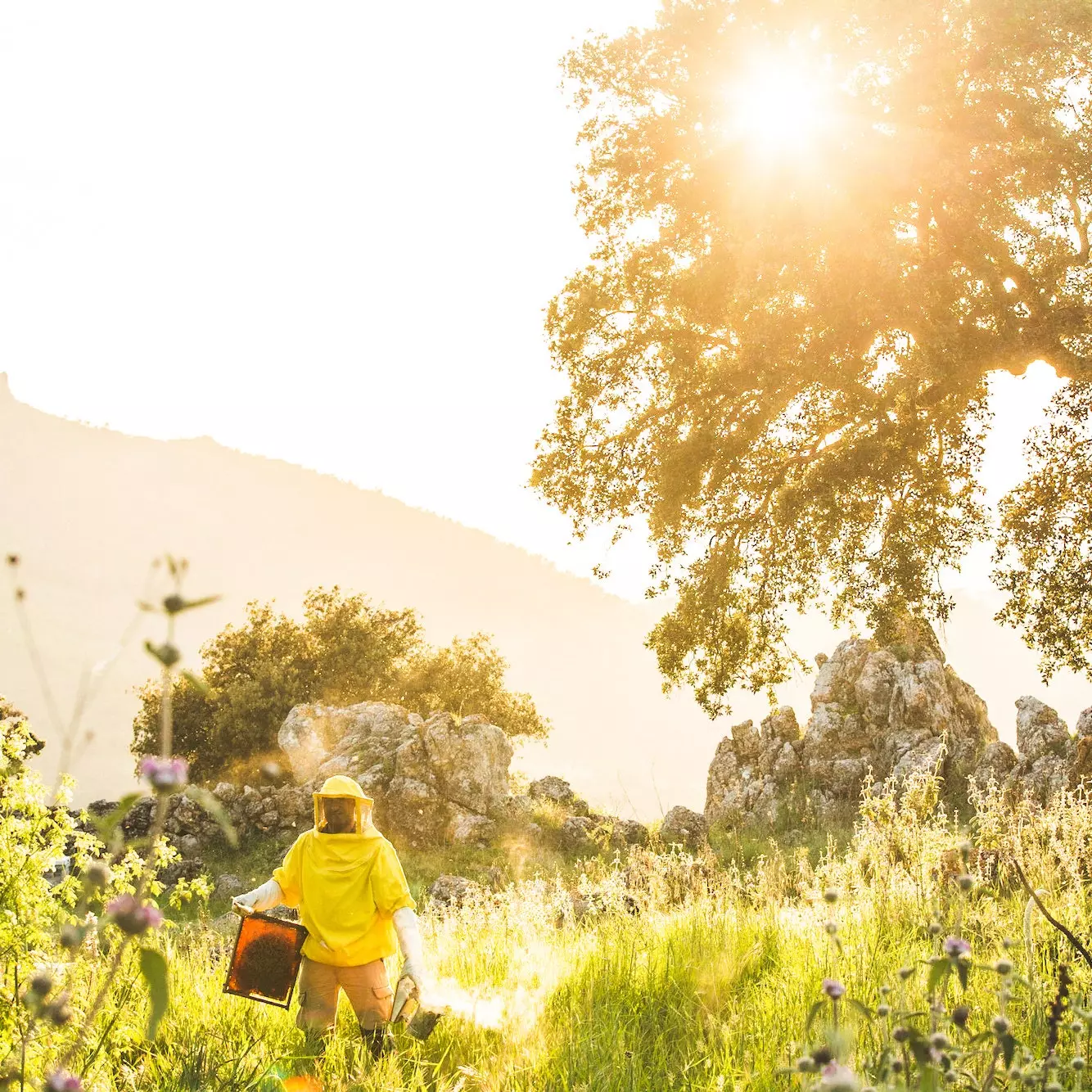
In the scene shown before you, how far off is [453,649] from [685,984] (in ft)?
105

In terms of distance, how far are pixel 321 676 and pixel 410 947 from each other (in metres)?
31.3

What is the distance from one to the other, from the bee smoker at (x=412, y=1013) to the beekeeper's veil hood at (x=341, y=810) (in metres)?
1.22

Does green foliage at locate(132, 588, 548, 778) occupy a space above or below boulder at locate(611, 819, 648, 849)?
A: above

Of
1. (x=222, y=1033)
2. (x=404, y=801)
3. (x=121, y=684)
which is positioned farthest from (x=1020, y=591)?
(x=121, y=684)

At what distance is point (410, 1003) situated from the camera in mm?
4426

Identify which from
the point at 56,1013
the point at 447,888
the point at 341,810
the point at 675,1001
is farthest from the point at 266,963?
the point at 447,888

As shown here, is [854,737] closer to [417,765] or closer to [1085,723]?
[1085,723]

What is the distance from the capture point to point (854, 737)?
24.3 metres

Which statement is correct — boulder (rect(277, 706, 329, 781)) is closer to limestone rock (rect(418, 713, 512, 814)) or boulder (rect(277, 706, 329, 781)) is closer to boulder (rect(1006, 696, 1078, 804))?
limestone rock (rect(418, 713, 512, 814))

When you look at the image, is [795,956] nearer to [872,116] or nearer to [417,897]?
[872,116]

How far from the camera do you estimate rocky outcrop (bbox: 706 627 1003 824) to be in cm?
2288

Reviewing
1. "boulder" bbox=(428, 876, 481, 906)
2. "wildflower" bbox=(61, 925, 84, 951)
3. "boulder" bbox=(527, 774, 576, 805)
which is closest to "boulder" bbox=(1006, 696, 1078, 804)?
"boulder" bbox=(428, 876, 481, 906)

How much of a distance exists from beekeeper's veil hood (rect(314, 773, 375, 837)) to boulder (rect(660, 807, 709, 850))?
17266 mm

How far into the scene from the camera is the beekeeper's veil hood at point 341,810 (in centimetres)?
549
